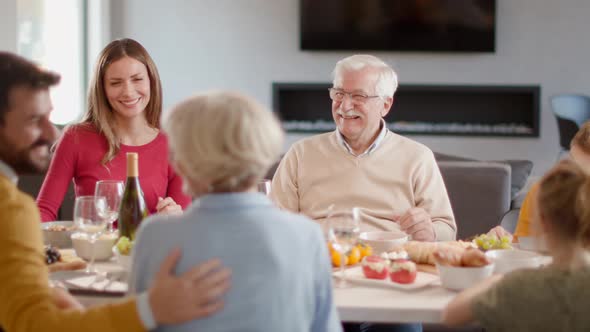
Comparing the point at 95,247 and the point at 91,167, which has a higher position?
the point at 91,167

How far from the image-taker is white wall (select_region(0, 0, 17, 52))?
204 inches

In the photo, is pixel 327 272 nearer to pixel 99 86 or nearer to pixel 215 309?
pixel 215 309

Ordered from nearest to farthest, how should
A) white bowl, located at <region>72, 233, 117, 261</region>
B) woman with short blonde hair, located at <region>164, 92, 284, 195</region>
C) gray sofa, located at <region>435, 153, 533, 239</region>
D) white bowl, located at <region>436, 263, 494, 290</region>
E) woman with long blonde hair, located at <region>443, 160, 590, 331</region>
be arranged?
woman with short blonde hair, located at <region>164, 92, 284, 195</region> < woman with long blonde hair, located at <region>443, 160, 590, 331</region> < white bowl, located at <region>436, 263, 494, 290</region> < white bowl, located at <region>72, 233, 117, 261</region> < gray sofa, located at <region>435, 153, 533, 239</region>

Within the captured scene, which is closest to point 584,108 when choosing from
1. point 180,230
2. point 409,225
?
point 409,225

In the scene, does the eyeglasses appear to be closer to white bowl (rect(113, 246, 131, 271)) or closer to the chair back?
white bowl (rect(113, 246, 131, 271))

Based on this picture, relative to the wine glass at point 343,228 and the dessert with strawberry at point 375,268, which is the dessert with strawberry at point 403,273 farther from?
the wine glass at point 343,228

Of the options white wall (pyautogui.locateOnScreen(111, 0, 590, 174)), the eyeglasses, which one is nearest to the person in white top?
the eyeglasses

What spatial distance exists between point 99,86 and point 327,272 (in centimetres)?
162

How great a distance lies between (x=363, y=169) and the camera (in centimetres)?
286

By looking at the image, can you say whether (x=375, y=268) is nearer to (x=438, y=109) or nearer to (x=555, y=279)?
(x=555, y=279)

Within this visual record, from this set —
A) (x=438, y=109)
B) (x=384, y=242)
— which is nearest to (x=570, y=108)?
(x=438, y=109)

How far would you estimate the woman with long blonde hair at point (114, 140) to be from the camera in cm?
281

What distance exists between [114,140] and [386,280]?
4.27 feet

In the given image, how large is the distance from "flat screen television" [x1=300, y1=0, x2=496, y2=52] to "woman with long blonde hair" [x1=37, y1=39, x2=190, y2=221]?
4.80 m
